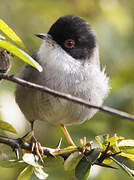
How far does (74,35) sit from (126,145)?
6.56 feet

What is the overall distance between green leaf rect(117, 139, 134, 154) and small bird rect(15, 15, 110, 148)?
4.26ft

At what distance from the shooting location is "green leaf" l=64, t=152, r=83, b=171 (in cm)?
334

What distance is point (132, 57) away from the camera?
Answer: 7.14m

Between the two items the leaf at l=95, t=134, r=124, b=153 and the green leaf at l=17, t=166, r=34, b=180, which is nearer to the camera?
the leaf at l=95, t=134, r=124, b=153

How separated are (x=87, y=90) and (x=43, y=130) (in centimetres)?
248

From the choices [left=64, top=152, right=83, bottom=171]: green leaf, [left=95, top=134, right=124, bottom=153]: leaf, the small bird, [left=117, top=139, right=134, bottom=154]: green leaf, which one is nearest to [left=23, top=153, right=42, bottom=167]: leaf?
[left=64, top=152, right=83, bottom=171]: green leaf

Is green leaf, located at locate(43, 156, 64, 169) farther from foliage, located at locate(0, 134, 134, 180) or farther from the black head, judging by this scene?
the black head

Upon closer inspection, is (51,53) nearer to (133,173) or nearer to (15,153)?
(15,153)

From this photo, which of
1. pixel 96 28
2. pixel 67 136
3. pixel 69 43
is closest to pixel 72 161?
pixel 69 43

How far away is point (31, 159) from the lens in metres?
3.43

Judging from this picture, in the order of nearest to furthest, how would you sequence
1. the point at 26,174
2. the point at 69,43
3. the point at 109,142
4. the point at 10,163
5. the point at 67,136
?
the point at 109,142 → the point at 26,174 → the point at 10,163 → the point at 69,43 → the point at 67,136

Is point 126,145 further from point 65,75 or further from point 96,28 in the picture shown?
point 96,28

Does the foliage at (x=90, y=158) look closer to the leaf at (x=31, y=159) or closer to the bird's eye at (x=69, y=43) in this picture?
the leaf at (x=31, y=159)

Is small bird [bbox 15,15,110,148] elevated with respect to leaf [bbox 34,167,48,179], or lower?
elevated
